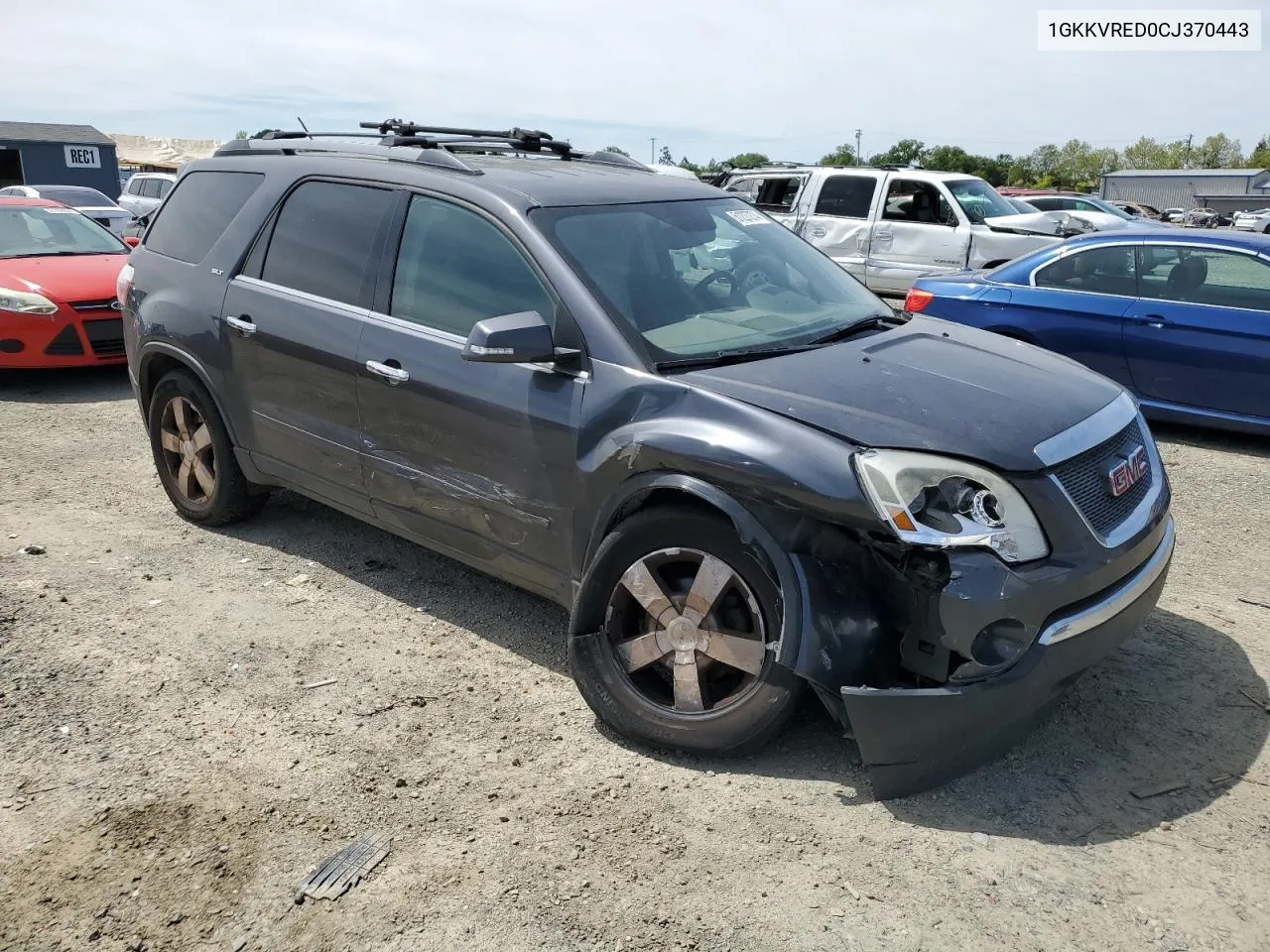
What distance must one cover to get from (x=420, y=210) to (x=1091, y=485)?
8.81 ft

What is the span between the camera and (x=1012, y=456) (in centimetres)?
315

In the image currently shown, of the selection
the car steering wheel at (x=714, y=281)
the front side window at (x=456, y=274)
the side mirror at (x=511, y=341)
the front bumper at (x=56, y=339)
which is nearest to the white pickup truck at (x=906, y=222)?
the front bumper at (x=56, y=339)

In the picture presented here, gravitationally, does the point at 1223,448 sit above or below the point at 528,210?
below

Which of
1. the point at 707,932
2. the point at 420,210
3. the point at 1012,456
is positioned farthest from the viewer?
the point at 420,210

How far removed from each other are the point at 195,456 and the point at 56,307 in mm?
4357

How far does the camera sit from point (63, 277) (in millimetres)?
9281

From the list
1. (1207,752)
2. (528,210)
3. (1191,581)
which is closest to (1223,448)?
(1191,581)

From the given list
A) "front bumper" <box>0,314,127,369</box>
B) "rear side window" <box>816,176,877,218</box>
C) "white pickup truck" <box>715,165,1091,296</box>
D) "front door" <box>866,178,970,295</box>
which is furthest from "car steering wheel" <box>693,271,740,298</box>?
"rear side window" <box>816,176,877,218</box>

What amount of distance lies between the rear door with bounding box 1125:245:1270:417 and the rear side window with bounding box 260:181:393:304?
540 cm

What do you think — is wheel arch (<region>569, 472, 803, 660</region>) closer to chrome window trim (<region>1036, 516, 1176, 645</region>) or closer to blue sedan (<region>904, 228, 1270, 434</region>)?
chrome window trim (<region>1036, 516, 1176, 645</region>)

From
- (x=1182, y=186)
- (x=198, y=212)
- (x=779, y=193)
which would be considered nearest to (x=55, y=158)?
(x=779, y=193)

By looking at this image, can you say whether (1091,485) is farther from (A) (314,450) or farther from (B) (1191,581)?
(A) (314,450)

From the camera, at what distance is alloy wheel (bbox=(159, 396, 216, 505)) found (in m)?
5.44

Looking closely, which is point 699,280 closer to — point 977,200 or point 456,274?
point 456,274
